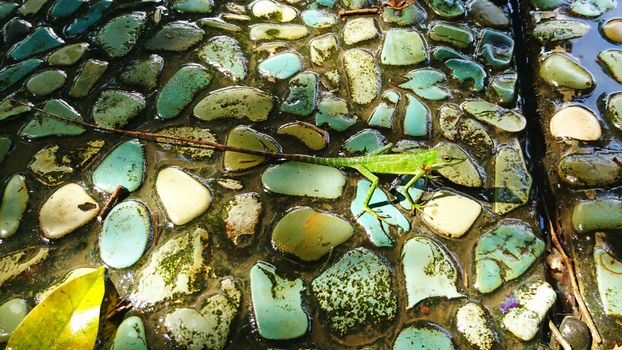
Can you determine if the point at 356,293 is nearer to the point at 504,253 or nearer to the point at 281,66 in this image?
the point at 504,253

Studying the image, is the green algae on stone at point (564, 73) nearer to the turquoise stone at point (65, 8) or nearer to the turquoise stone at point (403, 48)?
the turquoise stone at point (403, 48)

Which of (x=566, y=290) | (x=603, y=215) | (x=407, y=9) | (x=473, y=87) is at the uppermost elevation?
(x=407, y=9)

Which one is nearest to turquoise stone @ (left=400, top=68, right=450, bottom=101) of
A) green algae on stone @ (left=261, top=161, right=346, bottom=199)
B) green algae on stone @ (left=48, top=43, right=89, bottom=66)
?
green algae on stone @ (left=261, top=161, right=346, bottom=199)

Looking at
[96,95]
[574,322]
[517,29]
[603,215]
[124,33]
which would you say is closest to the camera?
[574,322]

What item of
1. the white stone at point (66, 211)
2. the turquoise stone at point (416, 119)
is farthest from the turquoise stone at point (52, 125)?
the turquoise stone at point (416, 119)

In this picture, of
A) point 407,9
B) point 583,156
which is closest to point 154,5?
point 407,9

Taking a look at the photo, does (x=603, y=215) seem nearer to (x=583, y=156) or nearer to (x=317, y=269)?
(x=583, y=156)
